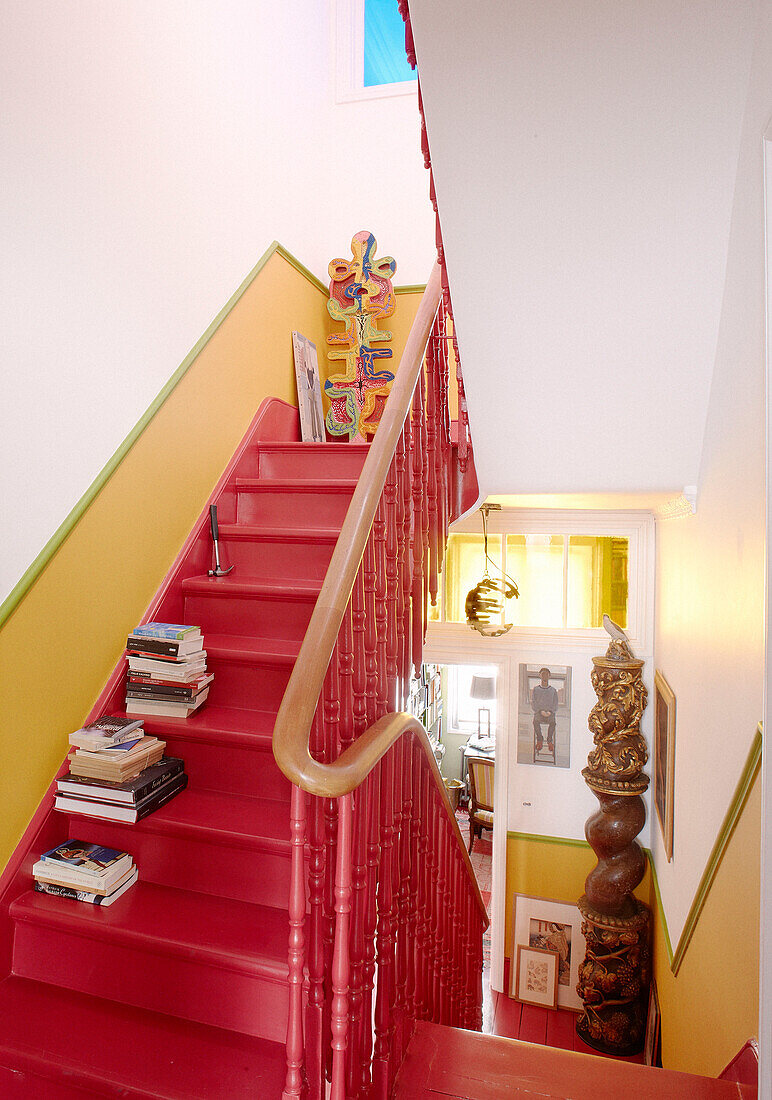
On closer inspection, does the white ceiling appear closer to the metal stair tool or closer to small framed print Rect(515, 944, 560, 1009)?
the metal stair tool

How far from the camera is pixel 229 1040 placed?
162 cm

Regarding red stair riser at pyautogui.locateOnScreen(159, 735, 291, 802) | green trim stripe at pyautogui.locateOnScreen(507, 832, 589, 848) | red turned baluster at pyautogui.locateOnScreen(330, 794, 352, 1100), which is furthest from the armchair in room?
red turned baluster at pyautogui.locateOnScreen(330, 794, 352, 1100)

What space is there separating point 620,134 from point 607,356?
Result: 611mm

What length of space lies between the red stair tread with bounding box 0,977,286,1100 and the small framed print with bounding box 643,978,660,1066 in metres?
2.41

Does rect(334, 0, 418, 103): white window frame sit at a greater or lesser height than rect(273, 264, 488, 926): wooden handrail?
greater

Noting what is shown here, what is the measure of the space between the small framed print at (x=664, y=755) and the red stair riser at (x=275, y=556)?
5.51 feet

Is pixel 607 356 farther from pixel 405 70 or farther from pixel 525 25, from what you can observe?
pixel 405 70

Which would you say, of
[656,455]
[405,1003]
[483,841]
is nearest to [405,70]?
[656,455]

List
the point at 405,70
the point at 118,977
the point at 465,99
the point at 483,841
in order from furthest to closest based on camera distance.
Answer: the point at 483,841 → the point at 405,70 → the point at 118,977 → the point at 465,99

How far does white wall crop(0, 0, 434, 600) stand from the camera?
77.6 inches

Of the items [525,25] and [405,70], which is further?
[405,70]

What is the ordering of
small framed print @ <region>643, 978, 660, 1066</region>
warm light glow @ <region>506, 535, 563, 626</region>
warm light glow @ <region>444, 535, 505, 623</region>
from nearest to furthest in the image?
small framed print @ <region>643, 978, 660, 1066</region>
warm light glow @ <region>506, 535, 563, 626</region>
warm light glow @ <region>444, 535, 505, 623</region>

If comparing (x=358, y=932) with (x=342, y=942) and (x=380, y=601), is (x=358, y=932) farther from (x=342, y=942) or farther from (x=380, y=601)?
(x=380, y=601)

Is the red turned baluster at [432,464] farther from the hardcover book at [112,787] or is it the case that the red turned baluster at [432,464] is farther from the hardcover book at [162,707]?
the hardcover book at [112,787]
